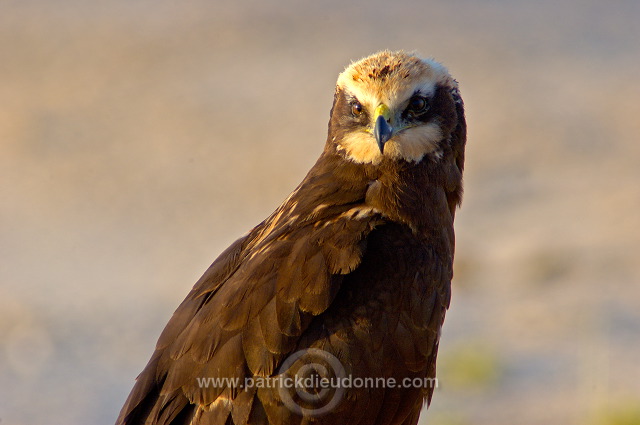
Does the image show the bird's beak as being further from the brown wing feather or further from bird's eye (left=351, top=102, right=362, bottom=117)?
the brown wing feather

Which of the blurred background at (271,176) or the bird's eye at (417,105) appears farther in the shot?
the blurred background at (271,176)

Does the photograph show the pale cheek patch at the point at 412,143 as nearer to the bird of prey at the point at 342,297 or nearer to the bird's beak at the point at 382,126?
the bird of prey at the point at 342,297

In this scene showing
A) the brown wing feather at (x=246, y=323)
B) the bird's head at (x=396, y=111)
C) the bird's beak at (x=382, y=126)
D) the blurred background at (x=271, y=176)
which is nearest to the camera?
the brown wing feather at (x=246, y=323)

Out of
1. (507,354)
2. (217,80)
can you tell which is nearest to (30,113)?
(217,80)

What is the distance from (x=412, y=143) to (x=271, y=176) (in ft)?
24.5

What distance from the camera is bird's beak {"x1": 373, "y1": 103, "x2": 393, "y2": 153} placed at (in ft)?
19.7

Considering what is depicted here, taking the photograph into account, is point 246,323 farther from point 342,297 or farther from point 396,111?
point 396,111

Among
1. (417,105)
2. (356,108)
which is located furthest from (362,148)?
(417,105)

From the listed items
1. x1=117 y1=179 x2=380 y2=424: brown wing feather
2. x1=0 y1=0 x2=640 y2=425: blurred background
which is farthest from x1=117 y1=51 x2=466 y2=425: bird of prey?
x1=0 y1=0 x2=640 y2=425: blurred background

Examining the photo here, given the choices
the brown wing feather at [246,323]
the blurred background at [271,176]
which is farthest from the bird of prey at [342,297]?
the blurred background at [271,176]

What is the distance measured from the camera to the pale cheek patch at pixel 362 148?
20.4 feet

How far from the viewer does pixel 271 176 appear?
13609 millimetres

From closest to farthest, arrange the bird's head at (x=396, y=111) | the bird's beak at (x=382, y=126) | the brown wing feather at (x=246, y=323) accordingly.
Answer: the brown wing feather at (x=246, y=323) → the bird's beak at (x=382, y=126) → the bird's head at (x=396, y=111)

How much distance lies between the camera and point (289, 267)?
5711mm
